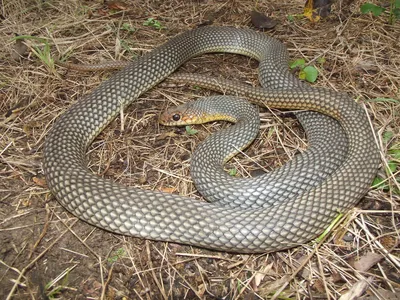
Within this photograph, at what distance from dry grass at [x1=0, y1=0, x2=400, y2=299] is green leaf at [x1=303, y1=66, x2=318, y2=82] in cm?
13

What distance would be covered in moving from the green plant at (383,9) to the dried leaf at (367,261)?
3434 millimetres

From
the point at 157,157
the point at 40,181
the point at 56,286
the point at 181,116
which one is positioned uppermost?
the point at 181,116

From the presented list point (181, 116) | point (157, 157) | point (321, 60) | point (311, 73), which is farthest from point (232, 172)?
point (321, 60)

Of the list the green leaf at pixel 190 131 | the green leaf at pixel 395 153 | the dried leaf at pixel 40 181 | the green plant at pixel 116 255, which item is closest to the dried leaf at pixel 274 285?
the green plant at pixel 116 255

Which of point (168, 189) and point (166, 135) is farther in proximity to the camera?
point (166, 135)

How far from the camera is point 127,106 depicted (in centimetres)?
500

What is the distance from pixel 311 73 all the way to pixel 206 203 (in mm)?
2485

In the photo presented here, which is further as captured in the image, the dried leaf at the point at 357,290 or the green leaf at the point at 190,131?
the green leaf at the point at 190,131

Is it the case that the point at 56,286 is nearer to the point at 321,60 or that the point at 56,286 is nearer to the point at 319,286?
the point at 319,286

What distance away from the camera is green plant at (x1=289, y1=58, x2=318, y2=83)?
5025 millimetres

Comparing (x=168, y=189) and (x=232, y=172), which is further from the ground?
(x=232, y=172)

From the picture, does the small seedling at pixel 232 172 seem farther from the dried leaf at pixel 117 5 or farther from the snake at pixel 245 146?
the dried leaf at pixel 117 5

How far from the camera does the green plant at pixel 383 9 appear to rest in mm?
5216

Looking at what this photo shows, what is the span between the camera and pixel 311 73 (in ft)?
16.5
